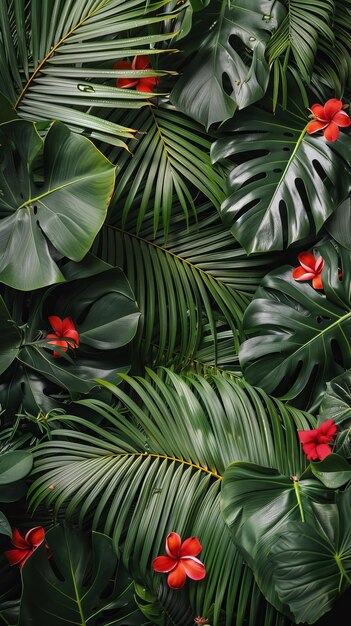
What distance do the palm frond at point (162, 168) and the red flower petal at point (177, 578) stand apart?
0.75m

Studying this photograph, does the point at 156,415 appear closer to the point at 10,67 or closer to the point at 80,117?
the point at 80,117

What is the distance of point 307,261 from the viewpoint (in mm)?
1733

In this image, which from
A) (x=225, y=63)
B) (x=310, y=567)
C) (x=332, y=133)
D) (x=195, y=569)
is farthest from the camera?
(x=225, y=63)

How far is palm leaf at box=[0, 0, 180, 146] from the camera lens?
1667mm

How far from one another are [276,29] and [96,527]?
3.91 feet

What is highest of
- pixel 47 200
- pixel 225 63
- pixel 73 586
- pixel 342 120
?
pixel 225 63

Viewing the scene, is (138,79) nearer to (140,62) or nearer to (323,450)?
(140,62)

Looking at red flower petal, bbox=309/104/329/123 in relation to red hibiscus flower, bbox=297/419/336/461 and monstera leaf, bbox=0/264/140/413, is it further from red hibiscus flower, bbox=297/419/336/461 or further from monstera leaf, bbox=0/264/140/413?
red hibiscus flower, bbox=297/419/336/461

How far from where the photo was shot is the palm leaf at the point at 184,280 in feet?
5.82

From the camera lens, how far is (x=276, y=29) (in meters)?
1.75

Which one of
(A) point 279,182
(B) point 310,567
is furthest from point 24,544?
(A) point 279,182

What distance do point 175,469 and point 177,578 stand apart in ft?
0.72

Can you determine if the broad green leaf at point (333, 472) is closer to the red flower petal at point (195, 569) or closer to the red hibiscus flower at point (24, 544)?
the red flower petal at point (195, 569)

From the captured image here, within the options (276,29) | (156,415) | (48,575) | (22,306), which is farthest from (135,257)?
(48,575)
